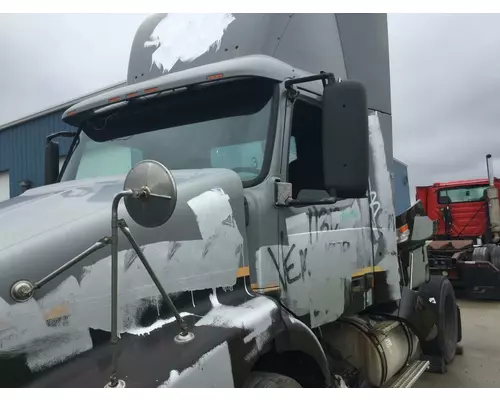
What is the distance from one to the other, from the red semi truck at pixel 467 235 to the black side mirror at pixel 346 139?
26.6 feet

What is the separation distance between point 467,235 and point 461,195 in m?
1.04

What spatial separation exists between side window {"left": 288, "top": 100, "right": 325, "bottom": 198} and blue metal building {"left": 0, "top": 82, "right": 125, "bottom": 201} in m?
1.34

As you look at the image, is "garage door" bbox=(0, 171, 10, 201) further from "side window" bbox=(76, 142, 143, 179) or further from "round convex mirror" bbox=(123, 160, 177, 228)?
"round convex mirror" bbox=(123, 160, 177, 228)

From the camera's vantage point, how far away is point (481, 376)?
524 centimetres

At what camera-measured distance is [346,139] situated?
8.23ft

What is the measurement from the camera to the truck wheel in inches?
87.7

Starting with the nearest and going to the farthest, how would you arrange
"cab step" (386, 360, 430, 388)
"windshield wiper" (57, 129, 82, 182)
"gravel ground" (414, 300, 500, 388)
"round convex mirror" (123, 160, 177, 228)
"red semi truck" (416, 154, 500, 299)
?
"round convex mirror" (123, 160, 177, 228), "windshield wiper" (57, 129, 82, 182), "cab step" (386, 360, 430, 388), "gravel ground" (414, 300, 500, 388), "red semi truck" (416, 154, 500, 299)

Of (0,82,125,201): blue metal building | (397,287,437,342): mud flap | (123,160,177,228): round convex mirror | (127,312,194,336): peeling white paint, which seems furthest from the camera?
(397,287,437,342): mud flap

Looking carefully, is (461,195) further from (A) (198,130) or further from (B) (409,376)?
(A) (198,130)

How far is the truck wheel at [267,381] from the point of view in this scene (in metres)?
2.23

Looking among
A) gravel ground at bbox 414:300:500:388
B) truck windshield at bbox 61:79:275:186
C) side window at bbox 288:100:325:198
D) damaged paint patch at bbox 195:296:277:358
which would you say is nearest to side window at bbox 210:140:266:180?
truck windshield at bbox 61:79:275:186

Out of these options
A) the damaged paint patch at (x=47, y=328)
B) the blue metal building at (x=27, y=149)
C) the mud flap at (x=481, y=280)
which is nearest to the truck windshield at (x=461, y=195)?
the mud flap at (x=481, y=280)

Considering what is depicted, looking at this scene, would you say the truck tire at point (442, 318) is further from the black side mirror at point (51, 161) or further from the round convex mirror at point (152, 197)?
the round convex mirror at point (152, 197)

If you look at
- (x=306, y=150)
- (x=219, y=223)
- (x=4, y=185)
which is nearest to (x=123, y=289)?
(x=219, y=223)
